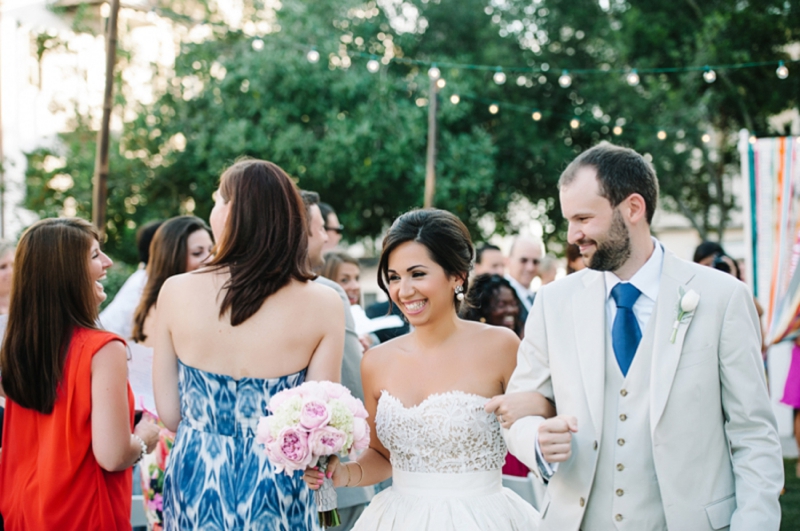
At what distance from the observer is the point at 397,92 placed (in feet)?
48.7

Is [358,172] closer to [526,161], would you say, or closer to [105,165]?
→ [526,161]

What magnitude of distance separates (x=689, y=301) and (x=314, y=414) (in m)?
1.25

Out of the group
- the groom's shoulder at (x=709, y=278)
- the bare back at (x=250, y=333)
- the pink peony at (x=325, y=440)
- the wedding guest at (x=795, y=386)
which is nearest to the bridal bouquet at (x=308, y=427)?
the pink peony at (x=325, y=440)

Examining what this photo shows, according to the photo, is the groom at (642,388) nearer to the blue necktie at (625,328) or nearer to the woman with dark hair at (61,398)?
the blue necktie at (625,328)

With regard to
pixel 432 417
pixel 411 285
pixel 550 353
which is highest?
pixel 411 285

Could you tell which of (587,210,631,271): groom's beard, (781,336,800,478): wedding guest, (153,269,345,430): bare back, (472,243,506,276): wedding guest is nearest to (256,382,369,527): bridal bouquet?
(153,269,345,430): bare back

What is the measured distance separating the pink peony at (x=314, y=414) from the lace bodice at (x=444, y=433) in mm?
628

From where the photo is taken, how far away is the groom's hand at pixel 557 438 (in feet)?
7.54

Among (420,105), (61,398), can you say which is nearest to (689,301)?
(61,398)

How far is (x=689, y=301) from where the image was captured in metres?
2.40

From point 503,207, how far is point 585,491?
14.3 meters

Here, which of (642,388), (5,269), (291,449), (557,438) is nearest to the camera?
(557,438)

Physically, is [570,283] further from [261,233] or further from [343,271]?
[343,271]

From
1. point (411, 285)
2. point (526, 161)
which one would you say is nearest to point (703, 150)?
point (526, 161)
